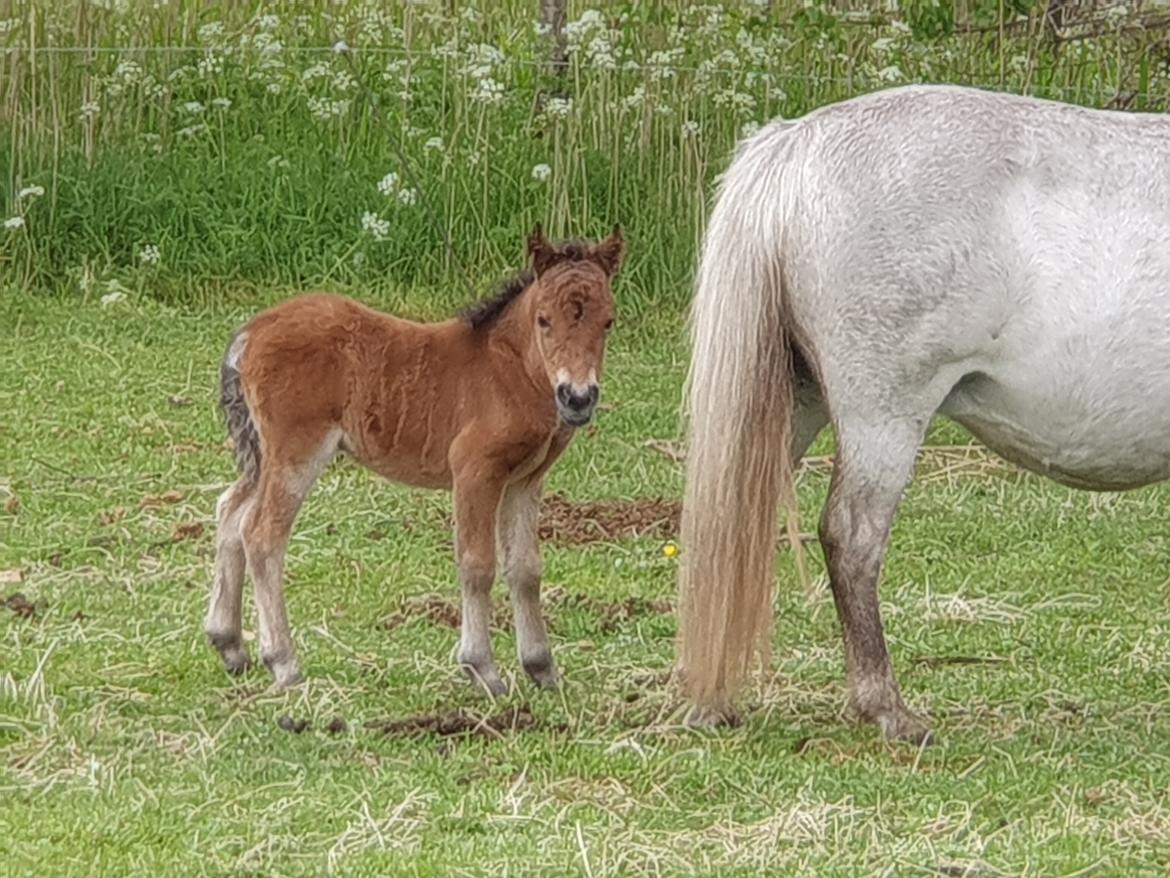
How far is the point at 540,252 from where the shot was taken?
5.80 m

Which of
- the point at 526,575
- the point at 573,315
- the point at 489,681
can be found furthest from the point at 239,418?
the point at 573,315

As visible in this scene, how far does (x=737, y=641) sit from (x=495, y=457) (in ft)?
2.66

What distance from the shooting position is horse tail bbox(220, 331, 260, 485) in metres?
6.22

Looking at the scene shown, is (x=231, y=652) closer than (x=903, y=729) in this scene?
No

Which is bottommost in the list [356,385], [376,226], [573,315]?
[376,226]

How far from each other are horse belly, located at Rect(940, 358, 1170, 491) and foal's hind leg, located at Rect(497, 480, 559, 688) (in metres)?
1.13

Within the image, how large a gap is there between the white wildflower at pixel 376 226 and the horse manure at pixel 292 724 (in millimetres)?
5288

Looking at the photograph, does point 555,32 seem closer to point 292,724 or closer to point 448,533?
point 448,533

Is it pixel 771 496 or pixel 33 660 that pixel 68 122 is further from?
pixel 771 496

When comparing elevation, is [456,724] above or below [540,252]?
below

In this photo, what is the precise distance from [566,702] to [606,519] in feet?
6.73

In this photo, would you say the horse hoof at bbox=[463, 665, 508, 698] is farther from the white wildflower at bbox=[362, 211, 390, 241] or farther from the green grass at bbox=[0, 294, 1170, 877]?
the white wildflower at bbox=[362, 211, 390, 241]

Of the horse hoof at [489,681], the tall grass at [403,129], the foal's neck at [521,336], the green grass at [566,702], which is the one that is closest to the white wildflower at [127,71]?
the tall grass at [403,129]

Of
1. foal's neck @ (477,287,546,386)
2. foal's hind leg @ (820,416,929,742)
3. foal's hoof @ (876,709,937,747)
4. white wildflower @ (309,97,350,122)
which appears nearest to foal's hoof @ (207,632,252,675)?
foal's neck @ (477,287,546,386)
